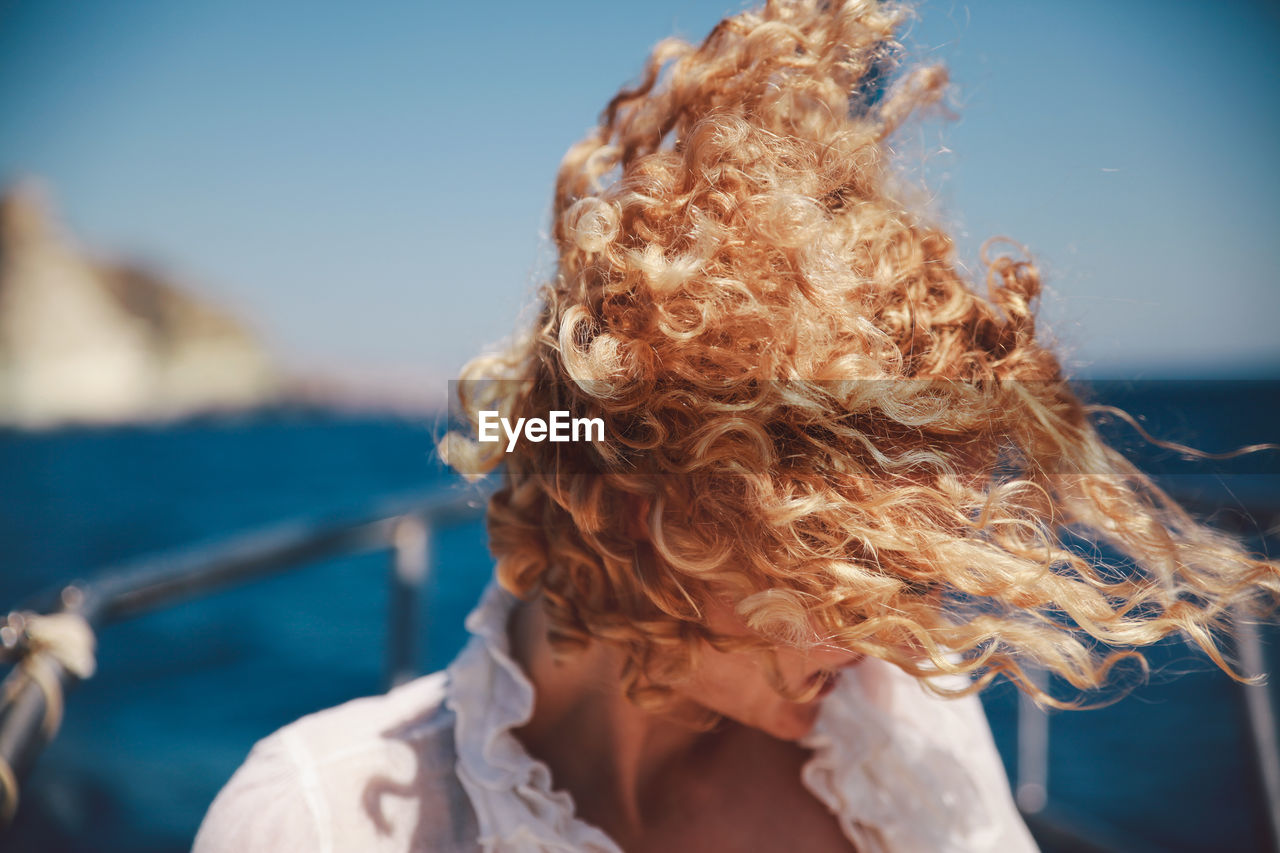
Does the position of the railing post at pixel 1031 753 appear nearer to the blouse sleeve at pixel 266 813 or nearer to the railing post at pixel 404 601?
the railing post at pixel 404 601

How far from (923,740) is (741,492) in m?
0.71

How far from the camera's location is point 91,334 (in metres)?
38.6

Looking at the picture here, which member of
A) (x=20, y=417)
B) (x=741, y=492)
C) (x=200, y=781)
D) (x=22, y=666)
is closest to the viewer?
(x=741, y=492)

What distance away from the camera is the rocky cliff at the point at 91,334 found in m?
37.8

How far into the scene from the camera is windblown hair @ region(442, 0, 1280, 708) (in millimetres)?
750

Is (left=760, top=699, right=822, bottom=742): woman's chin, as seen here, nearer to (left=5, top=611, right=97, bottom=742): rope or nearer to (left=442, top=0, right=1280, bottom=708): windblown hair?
(left=442, top=0, right=1280, bottom=708): windblown hair

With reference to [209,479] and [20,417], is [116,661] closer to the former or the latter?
[209,479]

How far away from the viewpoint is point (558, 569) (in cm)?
97

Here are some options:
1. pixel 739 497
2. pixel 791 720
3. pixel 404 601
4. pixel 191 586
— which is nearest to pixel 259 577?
pixel 191 586

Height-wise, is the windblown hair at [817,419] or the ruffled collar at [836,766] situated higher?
the windblown hair at [817,419]

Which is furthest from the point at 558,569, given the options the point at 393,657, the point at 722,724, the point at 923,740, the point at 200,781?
the point at 200,781

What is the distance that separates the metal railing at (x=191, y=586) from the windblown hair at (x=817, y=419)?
0.35 metres

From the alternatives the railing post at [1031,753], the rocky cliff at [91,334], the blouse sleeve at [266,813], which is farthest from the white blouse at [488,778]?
the rocky cliff at [91,334]

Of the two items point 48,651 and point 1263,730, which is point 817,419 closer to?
point 48,651
